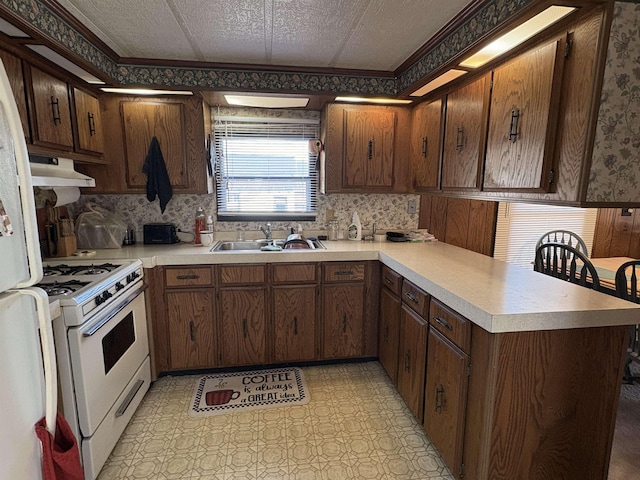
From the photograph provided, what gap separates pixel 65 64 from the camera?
1.98 metres

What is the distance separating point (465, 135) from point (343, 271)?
1.24 metres

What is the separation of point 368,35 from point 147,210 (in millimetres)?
2168

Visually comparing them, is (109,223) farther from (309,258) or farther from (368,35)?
(368,35)

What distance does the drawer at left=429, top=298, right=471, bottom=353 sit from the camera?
1.52 metres

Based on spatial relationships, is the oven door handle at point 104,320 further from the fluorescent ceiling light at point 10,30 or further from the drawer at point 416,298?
the drawer at point 416,298

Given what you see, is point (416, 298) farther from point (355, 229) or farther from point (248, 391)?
point (248, 391)

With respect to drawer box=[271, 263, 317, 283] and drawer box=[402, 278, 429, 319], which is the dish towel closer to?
drawer box=[271, 263, 317, 283]

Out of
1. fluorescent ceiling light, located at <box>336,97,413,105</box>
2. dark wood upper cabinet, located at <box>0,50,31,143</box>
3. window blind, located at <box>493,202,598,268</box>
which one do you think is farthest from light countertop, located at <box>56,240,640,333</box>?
window blind, located at <box>493,202,598,268</box>

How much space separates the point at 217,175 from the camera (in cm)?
301

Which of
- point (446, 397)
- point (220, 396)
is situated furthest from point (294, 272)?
point (446, 397)

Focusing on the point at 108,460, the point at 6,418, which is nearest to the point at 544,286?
the point at 6,418

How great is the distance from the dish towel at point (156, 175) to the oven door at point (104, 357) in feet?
2.62

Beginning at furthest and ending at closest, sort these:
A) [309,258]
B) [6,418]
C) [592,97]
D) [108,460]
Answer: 1. [309,258]
2. [108,460]
3. [592,97]
4. [6,418]

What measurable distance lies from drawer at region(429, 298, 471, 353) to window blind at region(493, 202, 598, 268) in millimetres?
2788
